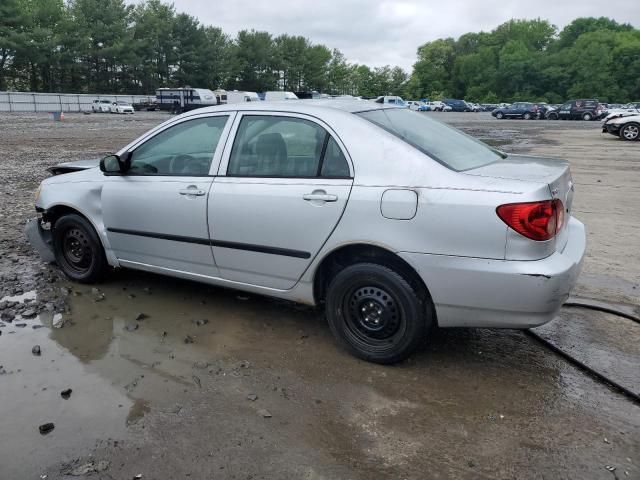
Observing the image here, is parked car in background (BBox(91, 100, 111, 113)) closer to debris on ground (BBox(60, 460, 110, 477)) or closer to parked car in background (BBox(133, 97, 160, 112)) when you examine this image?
parked car in background (BBox(133, 97, 160, 112))

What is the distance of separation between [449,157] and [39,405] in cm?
295

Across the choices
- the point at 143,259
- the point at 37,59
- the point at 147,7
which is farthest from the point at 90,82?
the point at 143,259

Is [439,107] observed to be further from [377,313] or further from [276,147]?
[377,313]

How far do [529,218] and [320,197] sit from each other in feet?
4.23

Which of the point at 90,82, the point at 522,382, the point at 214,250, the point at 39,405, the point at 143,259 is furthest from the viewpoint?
the point at 90,82

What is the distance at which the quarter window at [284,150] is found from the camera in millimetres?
3600

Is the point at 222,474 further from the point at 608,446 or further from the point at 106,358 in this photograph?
the point at 608,446

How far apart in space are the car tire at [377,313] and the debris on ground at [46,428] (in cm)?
179

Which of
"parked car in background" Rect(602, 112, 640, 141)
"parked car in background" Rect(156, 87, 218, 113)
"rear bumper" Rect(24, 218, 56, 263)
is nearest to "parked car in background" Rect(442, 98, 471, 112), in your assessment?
"parked car in background" Rect(156, 87, 218, 113)

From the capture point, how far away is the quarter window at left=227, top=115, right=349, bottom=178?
142 inches

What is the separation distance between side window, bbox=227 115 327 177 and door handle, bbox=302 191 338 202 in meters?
→ 0.16

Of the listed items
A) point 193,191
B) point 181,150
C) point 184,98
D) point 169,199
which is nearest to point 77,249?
point 169,199

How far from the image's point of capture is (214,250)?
4047 mm

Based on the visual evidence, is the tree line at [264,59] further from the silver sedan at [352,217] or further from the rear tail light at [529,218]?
the rear tail light at [529,218]
